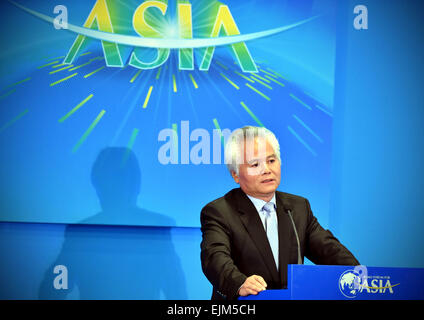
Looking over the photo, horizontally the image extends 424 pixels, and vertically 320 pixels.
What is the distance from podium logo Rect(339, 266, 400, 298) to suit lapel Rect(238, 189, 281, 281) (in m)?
0.40

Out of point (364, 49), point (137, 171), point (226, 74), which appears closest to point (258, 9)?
point (226, 74)

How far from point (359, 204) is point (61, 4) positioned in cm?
236

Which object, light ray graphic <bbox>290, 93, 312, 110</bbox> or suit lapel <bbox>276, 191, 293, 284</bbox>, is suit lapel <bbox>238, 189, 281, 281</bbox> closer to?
suit lapel <bbox>276, 191, 293, 284</bbox>

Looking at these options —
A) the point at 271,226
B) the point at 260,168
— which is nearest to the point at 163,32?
the point at 260,168

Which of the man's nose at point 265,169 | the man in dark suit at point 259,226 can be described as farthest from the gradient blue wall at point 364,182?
the man's nose at point 265,169

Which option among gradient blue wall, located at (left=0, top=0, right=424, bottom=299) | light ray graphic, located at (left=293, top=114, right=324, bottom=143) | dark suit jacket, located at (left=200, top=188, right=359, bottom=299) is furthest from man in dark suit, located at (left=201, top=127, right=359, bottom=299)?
gradient blue wall, located at (left=0, top=0, right=424, bottom=299)

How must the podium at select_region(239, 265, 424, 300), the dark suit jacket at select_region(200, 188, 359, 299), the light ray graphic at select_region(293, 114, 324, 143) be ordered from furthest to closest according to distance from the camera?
the light ray graphic at select_region(293, 114, 324, 143)
the dark suit jacket at select_region(200, 188, 359, 299)
the podium at select_region(239, 265, 424, 300)

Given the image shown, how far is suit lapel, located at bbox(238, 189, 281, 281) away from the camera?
2.12 m

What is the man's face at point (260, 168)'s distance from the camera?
7.30 feet

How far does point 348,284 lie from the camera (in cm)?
178

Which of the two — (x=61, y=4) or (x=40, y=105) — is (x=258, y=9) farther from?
(x=40, y=105)

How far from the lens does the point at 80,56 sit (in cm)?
326

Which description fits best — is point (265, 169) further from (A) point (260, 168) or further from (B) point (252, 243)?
(B) point (252, 243)

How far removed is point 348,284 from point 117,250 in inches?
73.7
